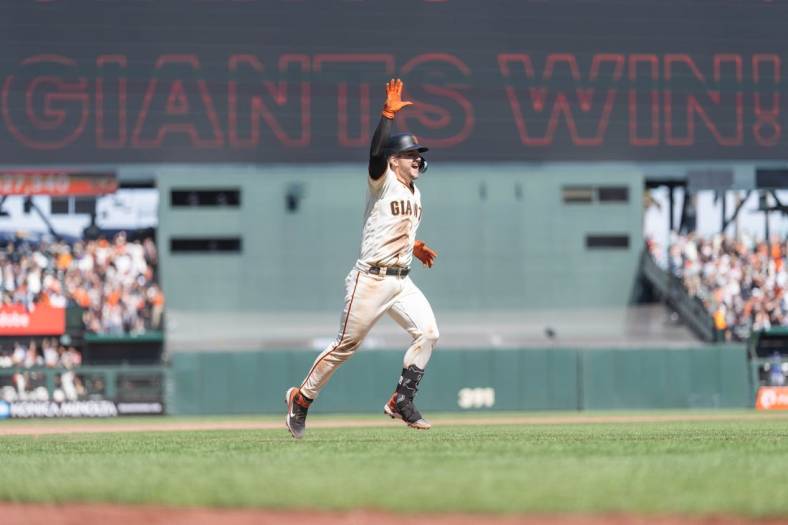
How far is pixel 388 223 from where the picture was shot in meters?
7.96

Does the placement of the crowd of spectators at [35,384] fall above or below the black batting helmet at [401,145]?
below

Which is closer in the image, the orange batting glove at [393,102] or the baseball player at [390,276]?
the orange batting glove at [393,102]

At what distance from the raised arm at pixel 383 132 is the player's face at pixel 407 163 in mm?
273

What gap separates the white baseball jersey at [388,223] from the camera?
7.96 meters

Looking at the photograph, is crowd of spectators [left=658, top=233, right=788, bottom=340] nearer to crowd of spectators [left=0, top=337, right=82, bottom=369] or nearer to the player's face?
crowd of spectators [left=0, top=337, right=82, bottom=369]

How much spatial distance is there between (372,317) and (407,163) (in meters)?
1.00

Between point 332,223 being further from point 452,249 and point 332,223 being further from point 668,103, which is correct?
point 668,103

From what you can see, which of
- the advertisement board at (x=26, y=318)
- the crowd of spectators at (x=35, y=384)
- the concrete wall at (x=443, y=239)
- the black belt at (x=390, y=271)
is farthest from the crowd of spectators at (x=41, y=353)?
the black belt at (x=390, y=271)

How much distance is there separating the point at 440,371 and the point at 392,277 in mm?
15484

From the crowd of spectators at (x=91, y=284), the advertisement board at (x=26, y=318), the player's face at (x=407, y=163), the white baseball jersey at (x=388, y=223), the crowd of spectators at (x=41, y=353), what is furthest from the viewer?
the crowd of spectators at (x=91, y=284)

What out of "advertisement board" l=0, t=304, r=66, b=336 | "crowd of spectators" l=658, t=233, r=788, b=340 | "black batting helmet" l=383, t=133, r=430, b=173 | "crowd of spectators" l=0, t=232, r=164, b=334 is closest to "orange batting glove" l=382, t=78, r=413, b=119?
"black batting helmet" l=383, t=133, r=430, b=173

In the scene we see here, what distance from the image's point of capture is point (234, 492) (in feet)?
16.6

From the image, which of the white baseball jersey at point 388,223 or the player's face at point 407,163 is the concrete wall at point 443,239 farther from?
the white baseball jersey at point 388,223

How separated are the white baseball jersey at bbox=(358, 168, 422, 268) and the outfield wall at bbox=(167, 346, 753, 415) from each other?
15.1m
